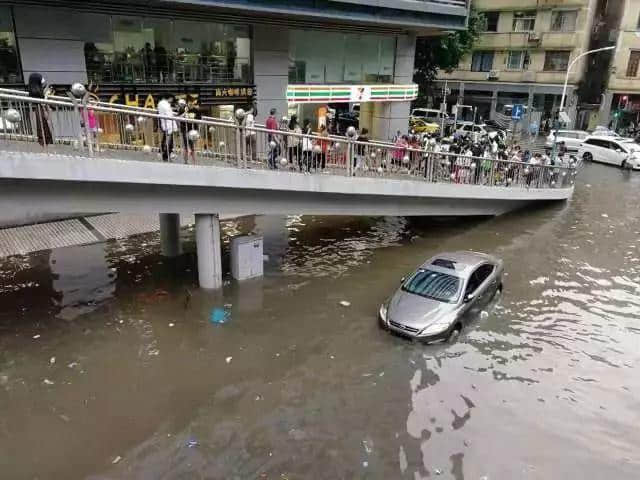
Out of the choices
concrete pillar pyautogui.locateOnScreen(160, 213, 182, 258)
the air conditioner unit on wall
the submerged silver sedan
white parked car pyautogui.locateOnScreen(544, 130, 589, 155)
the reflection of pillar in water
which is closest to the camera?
the submerged silver sedan

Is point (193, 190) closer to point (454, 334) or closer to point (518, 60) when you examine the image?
point (454, 334)

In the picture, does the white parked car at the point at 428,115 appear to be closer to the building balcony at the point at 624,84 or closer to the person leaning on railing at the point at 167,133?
the building balcony at the point at 624,84

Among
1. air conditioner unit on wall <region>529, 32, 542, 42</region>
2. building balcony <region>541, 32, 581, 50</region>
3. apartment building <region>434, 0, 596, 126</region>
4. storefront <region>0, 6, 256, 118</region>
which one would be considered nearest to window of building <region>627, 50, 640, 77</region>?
apartment building <region>434, 0, 596, 126</region>

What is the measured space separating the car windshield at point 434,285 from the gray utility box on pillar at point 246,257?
3828 mm

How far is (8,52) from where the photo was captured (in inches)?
558

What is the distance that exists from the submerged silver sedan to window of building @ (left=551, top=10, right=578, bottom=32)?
33.4m

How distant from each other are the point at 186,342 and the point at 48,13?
35.9 feet

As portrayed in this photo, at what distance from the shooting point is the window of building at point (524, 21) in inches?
1507

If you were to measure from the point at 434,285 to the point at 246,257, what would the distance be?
15.0 feet

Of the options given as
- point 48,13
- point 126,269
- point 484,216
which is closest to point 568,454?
point 126,269

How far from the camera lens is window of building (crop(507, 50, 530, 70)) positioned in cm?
3938

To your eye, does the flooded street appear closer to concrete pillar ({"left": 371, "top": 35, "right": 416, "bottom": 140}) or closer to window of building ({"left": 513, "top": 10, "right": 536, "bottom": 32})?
concrete pillar ({"left": 371, "top": 35, "right": 416, "bottom": 140})


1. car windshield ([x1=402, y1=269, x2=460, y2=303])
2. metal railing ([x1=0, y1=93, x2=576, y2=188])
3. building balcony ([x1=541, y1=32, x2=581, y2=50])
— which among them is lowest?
car windshield ([x1=402, y1=269, x2=460, y2=303])

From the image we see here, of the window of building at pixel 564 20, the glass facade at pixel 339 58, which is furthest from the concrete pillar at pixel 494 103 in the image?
the glass facade at pixel 339 58
